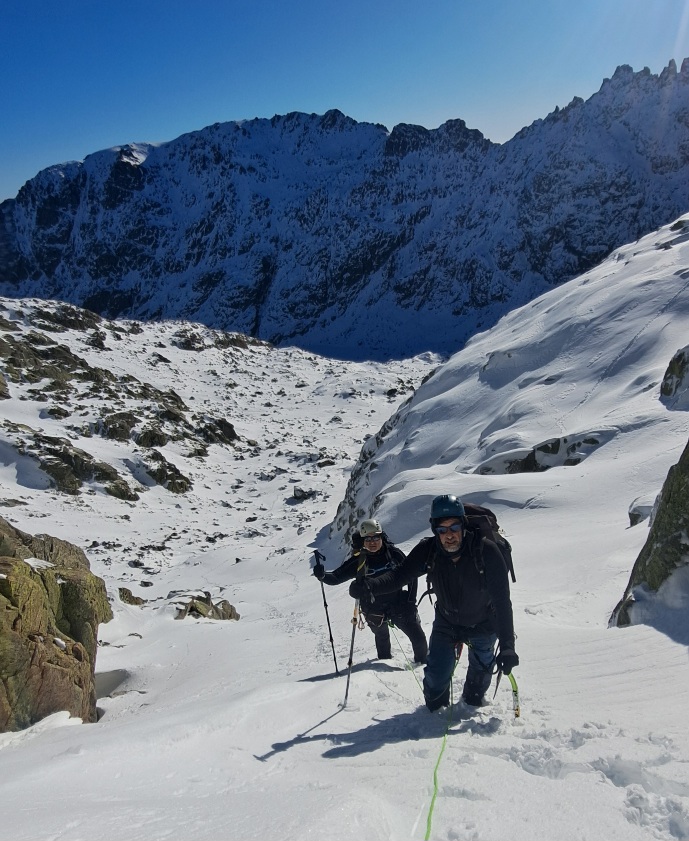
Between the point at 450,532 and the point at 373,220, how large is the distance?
166 meters

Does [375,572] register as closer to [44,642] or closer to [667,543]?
[667,543]

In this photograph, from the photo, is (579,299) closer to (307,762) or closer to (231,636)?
(231,636)

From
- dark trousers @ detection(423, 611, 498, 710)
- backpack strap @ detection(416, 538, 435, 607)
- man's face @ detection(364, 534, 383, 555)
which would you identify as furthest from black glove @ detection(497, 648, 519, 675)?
man's face @ detection(364, 534, 383, 555)

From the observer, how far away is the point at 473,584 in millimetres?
4488

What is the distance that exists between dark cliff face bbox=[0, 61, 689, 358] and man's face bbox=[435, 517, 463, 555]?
4654 inches

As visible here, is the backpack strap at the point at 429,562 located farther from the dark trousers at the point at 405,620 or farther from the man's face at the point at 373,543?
the dark trousers at the point at 405,620

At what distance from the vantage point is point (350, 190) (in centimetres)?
16975

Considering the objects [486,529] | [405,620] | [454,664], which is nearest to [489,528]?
[486,529]

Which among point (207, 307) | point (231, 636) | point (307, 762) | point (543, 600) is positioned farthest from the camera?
point (207, 307)

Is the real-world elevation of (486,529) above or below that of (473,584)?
above

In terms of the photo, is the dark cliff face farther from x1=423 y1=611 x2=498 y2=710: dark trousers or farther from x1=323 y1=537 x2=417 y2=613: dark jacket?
x1=423 y1=611 x2=498 y2=710: dark trousers

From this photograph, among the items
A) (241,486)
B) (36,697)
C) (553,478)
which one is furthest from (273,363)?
(36,697)

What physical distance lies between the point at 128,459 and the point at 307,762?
3939 cm

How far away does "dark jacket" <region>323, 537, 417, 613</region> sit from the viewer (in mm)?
6066
